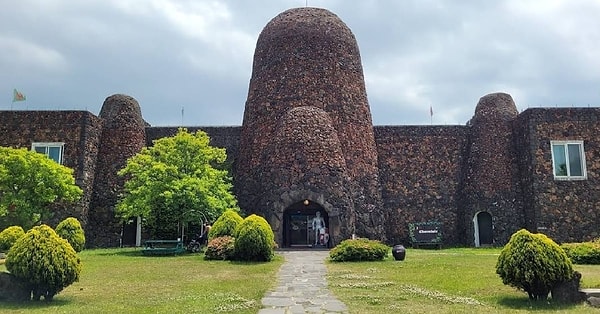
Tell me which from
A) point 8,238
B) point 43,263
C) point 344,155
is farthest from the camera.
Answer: point 344,155

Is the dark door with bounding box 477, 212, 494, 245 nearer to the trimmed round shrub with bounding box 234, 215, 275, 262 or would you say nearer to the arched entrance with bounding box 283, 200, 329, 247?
the arched entrance with bounding box 283, 200, 329, 247

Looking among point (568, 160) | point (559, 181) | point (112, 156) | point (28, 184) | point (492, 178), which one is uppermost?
point (112, 156)

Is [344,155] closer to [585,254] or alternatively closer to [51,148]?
[585,254]

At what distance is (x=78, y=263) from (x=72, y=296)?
811mm

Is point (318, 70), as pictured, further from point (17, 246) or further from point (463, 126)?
point (17, 246)

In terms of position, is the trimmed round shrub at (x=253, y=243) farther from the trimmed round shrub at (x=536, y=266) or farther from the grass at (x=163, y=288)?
the trimmed round shrub at (x=536, y=266)

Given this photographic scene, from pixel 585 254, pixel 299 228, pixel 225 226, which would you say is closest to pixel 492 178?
pixel 585 254

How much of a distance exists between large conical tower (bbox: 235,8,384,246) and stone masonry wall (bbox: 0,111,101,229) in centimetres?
768

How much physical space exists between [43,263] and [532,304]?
8827 millimetres

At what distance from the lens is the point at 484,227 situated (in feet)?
87.0

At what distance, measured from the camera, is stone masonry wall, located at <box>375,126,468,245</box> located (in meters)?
27.2

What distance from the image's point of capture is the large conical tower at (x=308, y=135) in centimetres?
2309

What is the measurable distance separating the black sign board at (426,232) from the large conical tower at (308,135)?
2056mm

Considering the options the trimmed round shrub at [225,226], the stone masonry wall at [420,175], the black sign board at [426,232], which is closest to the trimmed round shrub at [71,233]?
the trimmed round shrub at [225,226]
